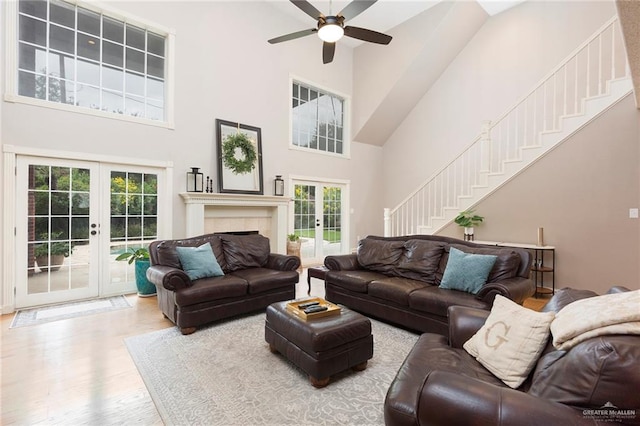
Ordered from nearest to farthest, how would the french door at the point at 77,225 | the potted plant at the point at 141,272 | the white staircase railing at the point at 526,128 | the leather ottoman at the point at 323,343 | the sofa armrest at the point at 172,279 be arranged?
1. the leather ottoman at the point at 323,343
2. the sofa armrest at the point at 172,279
3. the french door at the point at 77,225
4. the potted plant at the point at 141,272
5. the white staircase railing at the point at 526,128

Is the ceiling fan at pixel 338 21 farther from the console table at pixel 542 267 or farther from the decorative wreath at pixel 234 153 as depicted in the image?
the console table at pixel 542 267

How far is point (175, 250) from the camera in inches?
144

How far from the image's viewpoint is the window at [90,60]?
156 inches

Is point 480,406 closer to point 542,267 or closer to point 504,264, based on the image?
point 504,264

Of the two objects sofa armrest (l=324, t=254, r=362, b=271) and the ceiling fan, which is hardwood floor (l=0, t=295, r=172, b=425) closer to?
sofa armrest (l=324, t=254, r=362, b=271)

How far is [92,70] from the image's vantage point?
442cm

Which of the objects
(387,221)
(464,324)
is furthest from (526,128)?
(464,324)

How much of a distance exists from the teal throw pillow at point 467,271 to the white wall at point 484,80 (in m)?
4.37

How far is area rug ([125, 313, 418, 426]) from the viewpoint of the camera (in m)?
1.91

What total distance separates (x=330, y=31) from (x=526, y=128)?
4.16 meters

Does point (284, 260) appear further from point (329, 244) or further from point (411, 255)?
point (329, 244)

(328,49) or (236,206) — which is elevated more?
(328,49)

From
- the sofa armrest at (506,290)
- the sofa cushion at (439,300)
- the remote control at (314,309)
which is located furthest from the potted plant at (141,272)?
the sofa armrest at (506,290)

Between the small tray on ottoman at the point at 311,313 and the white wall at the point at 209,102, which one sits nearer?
the small tray on ottoman at the point at 311,313
